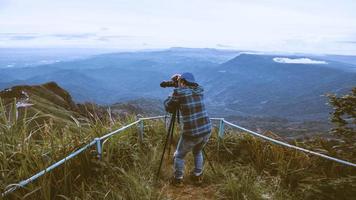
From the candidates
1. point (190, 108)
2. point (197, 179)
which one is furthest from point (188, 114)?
point (197, 179)

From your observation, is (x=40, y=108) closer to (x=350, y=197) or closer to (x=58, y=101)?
(x=58, y=101)

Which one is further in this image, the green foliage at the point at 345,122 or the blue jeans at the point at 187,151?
the blue jeans at the point at 187,151

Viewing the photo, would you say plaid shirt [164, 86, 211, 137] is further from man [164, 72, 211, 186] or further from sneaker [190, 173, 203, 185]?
sneaker [190, 173, 203, 185]

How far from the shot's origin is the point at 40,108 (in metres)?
13.2

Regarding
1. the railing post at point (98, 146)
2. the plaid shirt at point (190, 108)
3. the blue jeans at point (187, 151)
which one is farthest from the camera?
the blue jeans at point (187, 151)

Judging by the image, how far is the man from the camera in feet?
17.9

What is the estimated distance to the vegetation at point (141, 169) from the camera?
4203 mm

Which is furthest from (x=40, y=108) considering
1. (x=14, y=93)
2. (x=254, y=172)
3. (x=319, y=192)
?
(x=319, y=192)

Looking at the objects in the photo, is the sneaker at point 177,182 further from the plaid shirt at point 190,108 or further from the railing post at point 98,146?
the railing post at point 98,146

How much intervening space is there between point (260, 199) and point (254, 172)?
1178mm

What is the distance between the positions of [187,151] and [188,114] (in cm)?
67

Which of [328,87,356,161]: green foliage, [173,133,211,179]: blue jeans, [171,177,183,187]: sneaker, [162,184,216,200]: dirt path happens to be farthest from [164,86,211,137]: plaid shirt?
[328,87,356,161]: green foliage

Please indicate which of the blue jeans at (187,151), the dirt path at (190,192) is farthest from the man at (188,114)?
the dirt path at (190,192)

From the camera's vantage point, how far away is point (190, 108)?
216 inches
